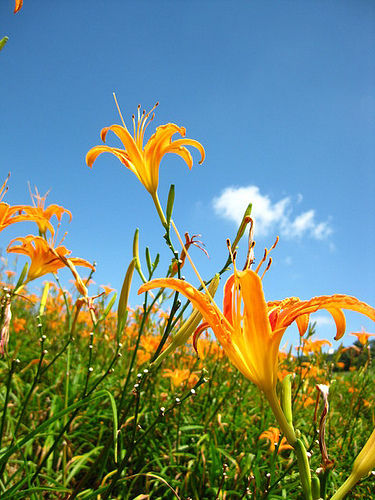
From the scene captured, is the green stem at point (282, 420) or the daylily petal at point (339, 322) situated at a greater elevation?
the daylily petal at point (339, 322)

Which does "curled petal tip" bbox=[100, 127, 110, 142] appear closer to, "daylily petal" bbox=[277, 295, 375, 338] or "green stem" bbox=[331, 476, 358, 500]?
"daylily petal" bbox=[277, 295, 375, 338]

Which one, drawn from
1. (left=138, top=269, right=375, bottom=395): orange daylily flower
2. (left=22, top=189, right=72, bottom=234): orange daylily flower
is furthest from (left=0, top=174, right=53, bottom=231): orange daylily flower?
(left=138, top=269, right=375, bottom=395): orange daylily flower

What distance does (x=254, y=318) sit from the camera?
0.75m

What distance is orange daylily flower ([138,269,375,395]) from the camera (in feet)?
2.39

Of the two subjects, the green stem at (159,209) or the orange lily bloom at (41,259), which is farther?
the orange lily bloom at (41,259)

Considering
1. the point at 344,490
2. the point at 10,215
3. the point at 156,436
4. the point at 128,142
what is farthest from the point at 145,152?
the point at 156,436

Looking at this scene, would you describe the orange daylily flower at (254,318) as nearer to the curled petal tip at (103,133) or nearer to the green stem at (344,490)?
the green stem at (344,490)

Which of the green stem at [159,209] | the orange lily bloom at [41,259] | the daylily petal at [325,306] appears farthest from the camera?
the orange lily bloom at [41,259]

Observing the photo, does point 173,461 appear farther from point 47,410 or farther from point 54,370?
point 54,370

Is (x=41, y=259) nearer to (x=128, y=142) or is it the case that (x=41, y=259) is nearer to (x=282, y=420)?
(x=128, y=142)

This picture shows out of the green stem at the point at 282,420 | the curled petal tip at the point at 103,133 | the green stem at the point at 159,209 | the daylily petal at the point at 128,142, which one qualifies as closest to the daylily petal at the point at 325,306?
the green stem at the point at 282,420

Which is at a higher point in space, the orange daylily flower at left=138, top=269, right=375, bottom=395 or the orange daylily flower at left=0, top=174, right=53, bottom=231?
the orange daylily flower at left=0, top=174, right=53, bottom=231

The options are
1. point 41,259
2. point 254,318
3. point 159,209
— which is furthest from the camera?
Result: point 41,259

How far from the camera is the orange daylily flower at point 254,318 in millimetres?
729
